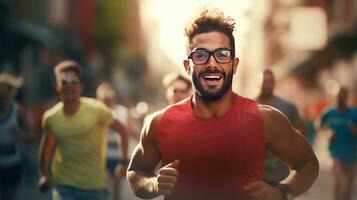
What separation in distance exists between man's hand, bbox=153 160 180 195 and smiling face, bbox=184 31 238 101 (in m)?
0.40

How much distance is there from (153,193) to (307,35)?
3437cm

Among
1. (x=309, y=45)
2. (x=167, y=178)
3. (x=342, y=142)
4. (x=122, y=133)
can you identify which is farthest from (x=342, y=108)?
(x=309, y=45)

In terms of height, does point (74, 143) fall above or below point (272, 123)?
below

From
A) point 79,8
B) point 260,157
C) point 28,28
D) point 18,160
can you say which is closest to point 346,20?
point 79,8

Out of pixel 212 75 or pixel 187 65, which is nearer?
pixel 212 75

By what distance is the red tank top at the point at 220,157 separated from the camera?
4832 mm

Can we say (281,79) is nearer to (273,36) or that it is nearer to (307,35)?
(273,36)

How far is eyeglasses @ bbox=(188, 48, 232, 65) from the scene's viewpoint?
4844 mm

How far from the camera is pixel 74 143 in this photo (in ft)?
26.9

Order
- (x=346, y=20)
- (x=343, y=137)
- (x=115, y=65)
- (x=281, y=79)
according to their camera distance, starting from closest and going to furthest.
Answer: (x=343, y=137) → (x=346, y=20) → (x=115, y=65) → (x=281, y=79)

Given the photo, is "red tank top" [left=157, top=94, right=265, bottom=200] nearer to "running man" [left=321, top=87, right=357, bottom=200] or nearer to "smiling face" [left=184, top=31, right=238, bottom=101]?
"smiling face" [left=184, top=31, right=238, bottom=101]

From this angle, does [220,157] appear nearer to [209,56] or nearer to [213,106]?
[213,106]

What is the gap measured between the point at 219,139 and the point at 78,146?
3.51 meters

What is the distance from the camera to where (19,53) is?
3881cm
